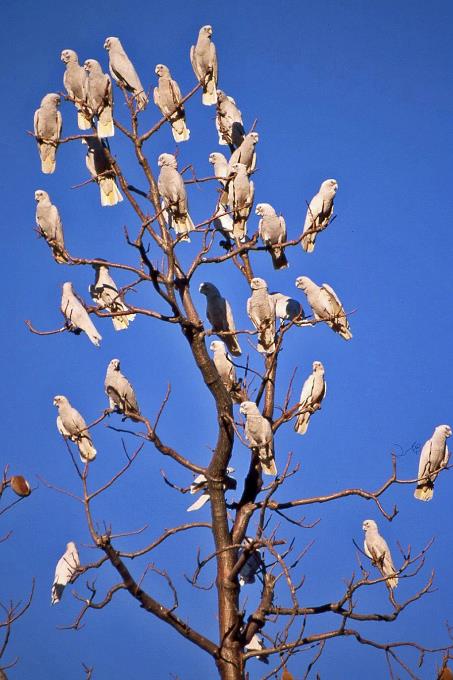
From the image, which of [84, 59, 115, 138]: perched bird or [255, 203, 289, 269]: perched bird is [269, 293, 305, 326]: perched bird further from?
[84, 59, 115, 138]: perched bird

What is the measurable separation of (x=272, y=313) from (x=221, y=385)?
47.5 inches

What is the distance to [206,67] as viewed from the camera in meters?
7.82

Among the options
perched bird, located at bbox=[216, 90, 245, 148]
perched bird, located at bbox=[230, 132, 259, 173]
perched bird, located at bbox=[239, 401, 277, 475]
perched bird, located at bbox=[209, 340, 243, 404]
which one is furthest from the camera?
perched bird, located at bbox=[216, 90, 245, 148]

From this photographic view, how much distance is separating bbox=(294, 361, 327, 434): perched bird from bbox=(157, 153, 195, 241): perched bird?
1.48 metres

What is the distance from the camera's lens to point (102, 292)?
7.62m

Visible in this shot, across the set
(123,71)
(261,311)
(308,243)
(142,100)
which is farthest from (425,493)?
(123,71)

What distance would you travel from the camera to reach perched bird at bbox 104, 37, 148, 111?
7344mm

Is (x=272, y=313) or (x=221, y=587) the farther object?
(x=272, y=313)

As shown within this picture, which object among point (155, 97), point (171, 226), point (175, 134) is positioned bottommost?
point (171, 226)

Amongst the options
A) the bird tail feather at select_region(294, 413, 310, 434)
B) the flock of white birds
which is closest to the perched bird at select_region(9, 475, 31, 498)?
the flock of white birds

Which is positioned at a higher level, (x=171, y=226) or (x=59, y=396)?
(x=171, y=226)

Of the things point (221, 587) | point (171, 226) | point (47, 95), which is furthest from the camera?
point (47, 95)

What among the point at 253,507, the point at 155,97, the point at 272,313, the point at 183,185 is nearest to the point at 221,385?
the point at 253,507

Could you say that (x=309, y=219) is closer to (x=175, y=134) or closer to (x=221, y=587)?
(x=175, y=134)
